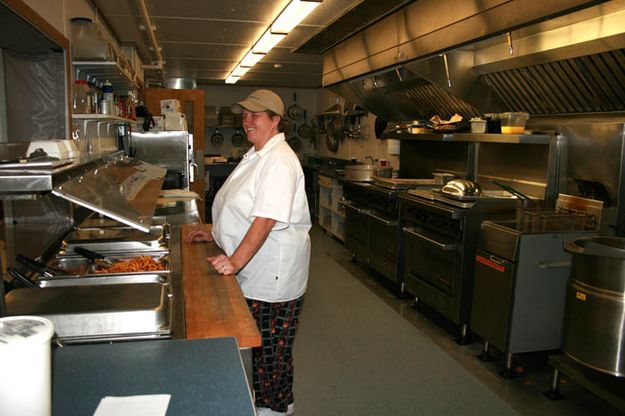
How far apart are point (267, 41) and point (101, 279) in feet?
13.2

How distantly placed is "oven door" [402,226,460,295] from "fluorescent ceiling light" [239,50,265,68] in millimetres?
3065

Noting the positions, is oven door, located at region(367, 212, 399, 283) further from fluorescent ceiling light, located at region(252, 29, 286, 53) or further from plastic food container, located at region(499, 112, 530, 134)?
fluorescent ceiling light, located at region(252, 29, 286, 53)

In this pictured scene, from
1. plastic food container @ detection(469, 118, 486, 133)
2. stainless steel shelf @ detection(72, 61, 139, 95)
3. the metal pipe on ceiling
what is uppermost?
the metal pipe on ceiling

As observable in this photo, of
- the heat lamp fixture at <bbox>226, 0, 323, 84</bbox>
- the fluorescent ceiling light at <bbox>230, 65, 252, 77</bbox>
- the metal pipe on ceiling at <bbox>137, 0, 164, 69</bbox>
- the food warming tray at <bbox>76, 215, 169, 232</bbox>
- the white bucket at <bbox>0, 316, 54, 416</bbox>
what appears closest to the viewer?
the white bucket at <bbox>0, 316, 54, 416</bbox>

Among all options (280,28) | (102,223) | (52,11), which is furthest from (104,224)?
(280,28)

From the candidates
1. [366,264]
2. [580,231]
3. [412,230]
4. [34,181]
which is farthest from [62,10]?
[366,264]

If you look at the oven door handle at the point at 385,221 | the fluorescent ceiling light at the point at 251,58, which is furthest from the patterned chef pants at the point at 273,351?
the fluorescent ceiling light at the point at 251,58

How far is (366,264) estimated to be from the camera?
6.11 m

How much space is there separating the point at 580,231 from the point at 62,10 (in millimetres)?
3381

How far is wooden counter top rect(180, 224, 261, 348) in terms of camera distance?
164 centimetres

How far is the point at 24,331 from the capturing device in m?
0.85

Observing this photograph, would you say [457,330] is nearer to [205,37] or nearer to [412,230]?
[412,230]

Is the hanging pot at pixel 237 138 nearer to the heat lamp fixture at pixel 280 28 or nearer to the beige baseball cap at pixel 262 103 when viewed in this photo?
the heat lamp fixture at pixel 280 28

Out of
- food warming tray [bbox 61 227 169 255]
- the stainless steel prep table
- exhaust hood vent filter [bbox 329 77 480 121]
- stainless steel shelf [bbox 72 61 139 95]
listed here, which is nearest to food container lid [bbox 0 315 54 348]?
the stainless steel prep table
